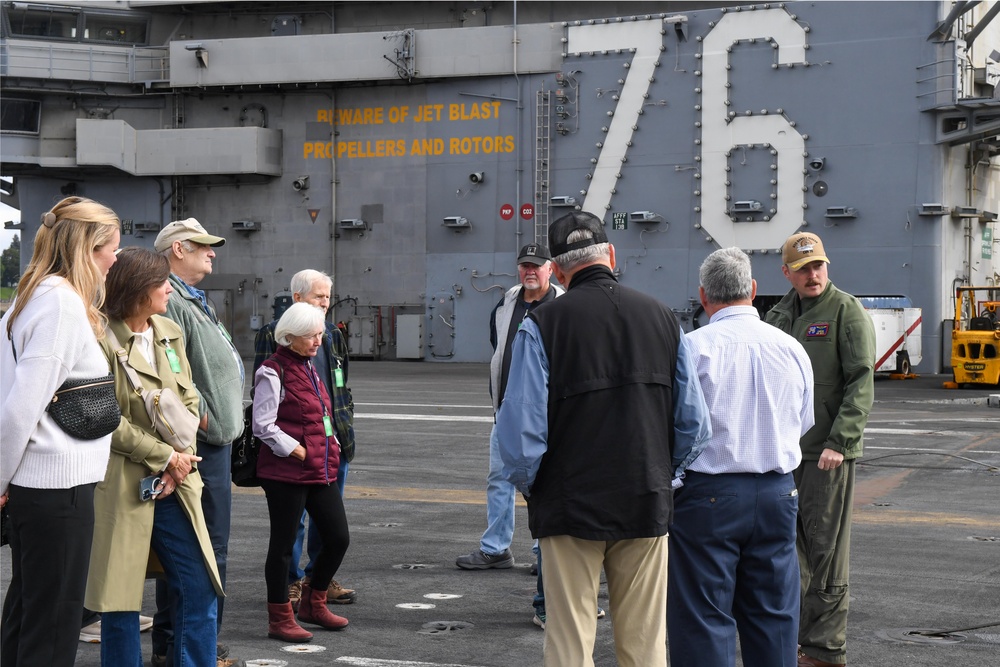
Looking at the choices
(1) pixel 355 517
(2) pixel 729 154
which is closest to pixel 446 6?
(2) pixel 729 154

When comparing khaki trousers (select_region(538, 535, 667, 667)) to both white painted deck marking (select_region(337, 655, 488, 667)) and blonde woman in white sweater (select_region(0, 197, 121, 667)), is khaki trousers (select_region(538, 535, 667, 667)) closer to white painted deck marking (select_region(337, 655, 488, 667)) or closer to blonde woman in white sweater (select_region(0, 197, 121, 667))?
white painted deck marking (select_region(337, 655, 488, 667))

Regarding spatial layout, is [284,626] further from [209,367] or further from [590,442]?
[590,442]

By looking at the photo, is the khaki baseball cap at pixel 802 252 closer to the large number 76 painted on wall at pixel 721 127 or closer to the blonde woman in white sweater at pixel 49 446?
the blonde woman in white sweater at pixel 49 446

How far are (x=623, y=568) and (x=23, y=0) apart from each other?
36532 millimetres

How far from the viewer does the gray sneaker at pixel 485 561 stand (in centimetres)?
784

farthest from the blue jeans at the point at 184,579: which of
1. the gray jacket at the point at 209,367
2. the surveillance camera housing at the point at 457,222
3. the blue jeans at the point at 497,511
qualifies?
the surveillance camera housing at the point at 457,222

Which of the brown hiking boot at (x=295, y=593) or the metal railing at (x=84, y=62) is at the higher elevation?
the metal railing at (x=84, y=62)

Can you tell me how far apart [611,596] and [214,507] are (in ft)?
6.61

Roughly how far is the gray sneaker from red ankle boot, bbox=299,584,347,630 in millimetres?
1611

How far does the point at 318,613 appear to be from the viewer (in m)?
6.34

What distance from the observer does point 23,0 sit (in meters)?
35.6

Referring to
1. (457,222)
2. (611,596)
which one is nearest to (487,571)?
(611,596)

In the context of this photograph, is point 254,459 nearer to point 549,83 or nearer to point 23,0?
point 549,83

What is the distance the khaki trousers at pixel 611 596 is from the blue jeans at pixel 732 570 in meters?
0.22
